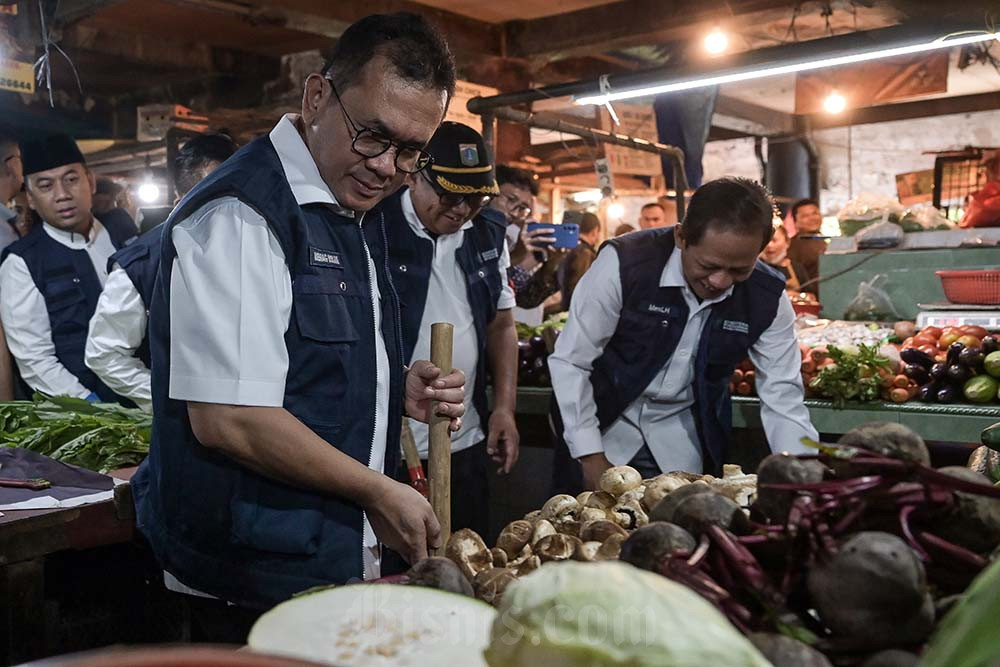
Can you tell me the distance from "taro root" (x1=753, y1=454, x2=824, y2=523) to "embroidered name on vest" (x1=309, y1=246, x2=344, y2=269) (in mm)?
1163

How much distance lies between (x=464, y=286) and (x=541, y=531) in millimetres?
2181

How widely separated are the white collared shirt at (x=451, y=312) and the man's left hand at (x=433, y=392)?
140 centimetres

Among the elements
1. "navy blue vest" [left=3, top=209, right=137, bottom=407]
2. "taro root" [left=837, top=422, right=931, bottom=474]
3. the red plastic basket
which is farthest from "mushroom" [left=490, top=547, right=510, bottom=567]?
the red plastic basket

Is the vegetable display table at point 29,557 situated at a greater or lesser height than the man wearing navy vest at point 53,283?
lesser

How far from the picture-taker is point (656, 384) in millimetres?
3582

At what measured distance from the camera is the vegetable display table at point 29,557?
105 inches

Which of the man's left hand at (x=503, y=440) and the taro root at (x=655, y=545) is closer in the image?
the taro root at (x=655, y=545)

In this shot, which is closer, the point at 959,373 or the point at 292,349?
the point at 292,349

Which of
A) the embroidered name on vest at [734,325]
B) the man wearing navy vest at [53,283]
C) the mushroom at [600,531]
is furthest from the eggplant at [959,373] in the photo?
the man wearing navy vest at [53,283]

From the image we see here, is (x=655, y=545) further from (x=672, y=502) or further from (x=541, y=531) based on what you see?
(x=541, y=531)

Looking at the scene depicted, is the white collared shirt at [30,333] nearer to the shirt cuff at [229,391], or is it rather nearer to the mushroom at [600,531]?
the shirt cuff at [229,391]

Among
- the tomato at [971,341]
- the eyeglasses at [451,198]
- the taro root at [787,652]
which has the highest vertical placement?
the eyeglasses at [451,198]

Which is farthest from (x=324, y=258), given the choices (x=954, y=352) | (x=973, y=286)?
(x=973, y=286)

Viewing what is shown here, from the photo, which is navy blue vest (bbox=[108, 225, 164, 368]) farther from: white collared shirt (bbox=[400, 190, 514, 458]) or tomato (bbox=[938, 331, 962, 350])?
tomato (bbox=[938, 331, 962, 350])
